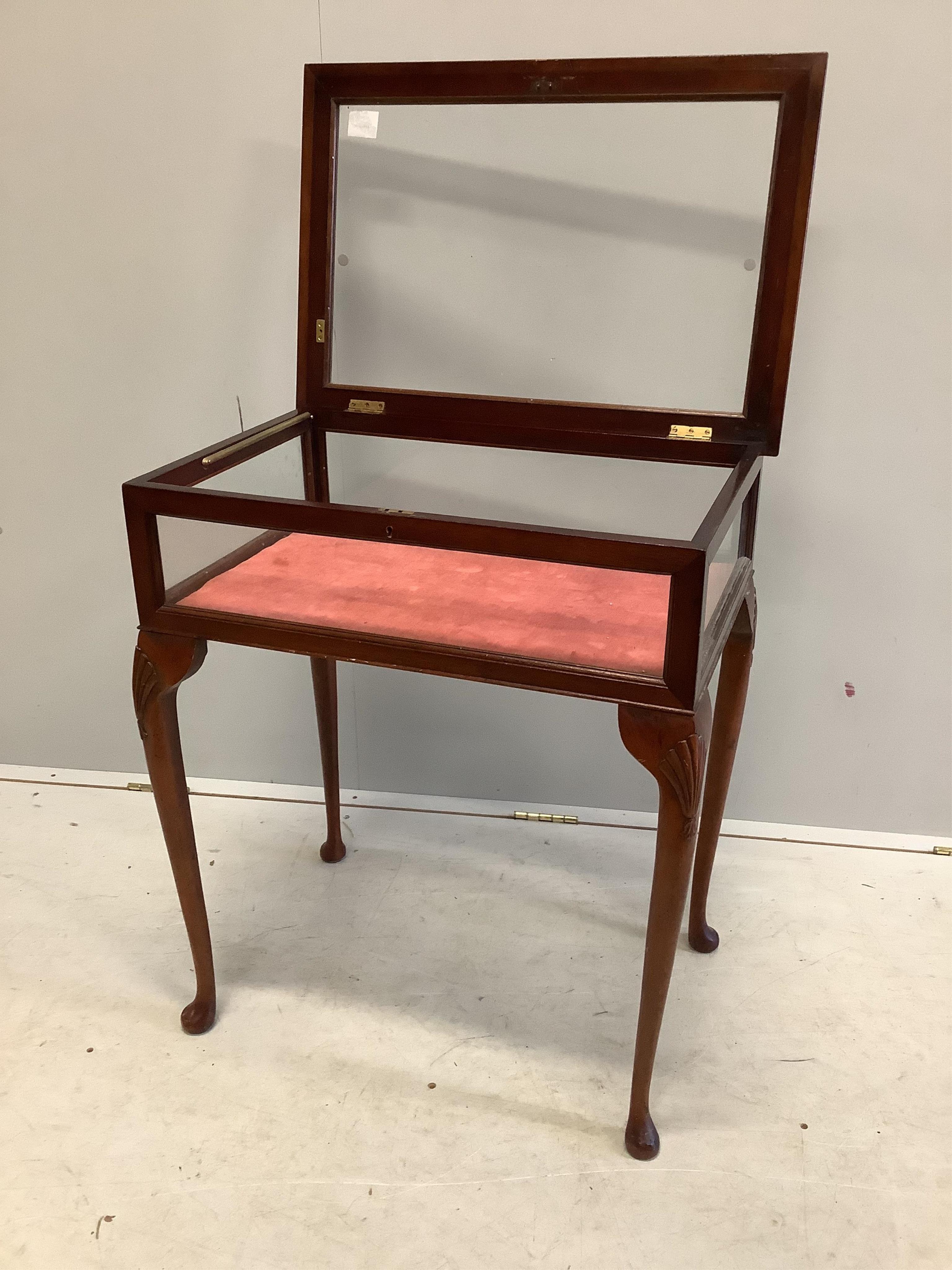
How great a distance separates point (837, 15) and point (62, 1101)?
5.82ft

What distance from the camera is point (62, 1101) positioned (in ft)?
4.35

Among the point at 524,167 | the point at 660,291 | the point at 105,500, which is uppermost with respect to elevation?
the point at 524,167

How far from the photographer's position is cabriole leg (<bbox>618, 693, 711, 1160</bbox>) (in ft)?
3.48

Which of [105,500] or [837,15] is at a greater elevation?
[837,15]

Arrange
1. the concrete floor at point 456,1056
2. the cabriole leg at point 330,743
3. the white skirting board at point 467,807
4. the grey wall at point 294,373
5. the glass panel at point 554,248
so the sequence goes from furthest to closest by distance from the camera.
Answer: the white skirting board at point 467,807 < the cabriole leg at point 330,743 < the grey wall at point 294,373 < the glass panel at point 554,248 < the concrete floor at point 456,1056

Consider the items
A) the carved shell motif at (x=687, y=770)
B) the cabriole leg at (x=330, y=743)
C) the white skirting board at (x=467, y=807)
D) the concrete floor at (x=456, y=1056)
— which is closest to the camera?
the carved shell motif at (x=687, y=770)

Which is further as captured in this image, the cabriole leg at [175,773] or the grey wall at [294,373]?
the grey wall at [294,373]

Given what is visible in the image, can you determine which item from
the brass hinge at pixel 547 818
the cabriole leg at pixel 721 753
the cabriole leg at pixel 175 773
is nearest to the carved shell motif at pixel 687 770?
the cabriole leg at pixel 721 753

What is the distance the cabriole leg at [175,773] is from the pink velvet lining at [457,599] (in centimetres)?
7

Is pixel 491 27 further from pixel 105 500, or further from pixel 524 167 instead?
pixel 105 500

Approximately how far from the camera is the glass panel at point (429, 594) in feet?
3.67

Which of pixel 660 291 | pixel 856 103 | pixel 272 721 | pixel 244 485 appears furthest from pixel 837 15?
pixel 272 721

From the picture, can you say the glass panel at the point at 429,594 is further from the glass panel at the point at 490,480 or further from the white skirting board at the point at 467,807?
the white skirting board at the point at 467,807

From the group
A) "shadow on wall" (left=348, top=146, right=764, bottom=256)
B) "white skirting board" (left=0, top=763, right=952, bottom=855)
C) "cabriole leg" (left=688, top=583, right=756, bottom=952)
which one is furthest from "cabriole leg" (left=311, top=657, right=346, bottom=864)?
"shadow on wall" (left=348, top=146, right=764, bottom=256)
